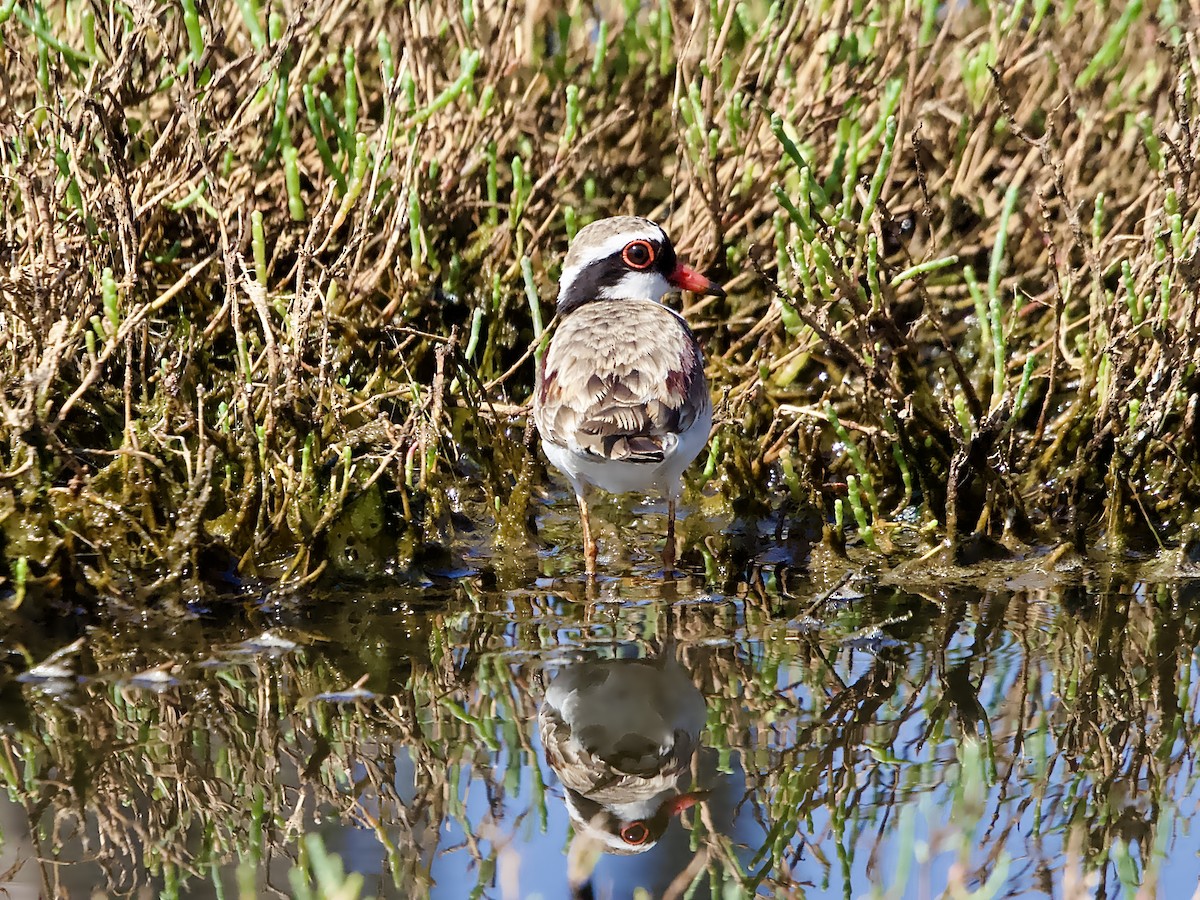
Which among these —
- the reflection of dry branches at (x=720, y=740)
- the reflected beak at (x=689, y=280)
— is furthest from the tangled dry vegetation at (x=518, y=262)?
the reflection of dry branches at (x=720, y=740)

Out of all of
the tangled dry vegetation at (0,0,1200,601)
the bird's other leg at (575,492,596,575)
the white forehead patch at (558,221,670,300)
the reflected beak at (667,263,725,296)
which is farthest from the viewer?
the reflected beak at (667,263,725,296)

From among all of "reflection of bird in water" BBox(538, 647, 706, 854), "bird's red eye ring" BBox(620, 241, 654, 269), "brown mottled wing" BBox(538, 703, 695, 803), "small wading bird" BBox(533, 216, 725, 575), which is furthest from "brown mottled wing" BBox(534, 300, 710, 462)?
"brown mottled wing" BBox(538, 703, 695, 803)

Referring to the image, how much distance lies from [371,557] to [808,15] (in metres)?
3.64

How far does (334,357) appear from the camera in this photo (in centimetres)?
663

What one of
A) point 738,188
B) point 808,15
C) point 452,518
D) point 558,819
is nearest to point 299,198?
point 452,518

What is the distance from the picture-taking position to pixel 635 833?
159 inches

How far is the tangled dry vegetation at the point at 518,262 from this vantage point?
18.7 ft

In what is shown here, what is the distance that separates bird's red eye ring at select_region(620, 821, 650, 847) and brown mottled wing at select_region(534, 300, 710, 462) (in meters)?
→ 1.83

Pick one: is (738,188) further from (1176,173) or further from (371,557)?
(371,557)

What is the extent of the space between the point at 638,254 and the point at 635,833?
328cm

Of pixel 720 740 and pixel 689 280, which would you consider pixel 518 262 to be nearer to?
pixel 689 280

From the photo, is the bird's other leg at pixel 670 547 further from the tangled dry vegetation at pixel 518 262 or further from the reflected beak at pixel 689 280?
the reflected beak at pixel 689 280

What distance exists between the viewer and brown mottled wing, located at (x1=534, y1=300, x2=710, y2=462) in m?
5.70

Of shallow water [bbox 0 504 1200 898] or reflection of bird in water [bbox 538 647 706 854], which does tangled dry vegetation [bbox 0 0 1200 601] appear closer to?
shallow water [bbox 0 504 1200 898]
